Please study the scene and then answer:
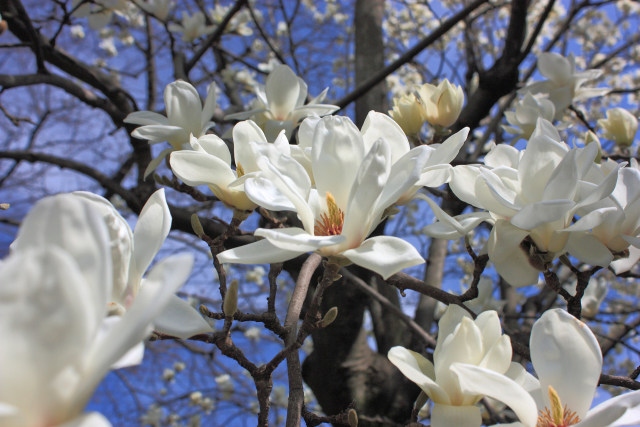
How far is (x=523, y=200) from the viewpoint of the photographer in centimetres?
72

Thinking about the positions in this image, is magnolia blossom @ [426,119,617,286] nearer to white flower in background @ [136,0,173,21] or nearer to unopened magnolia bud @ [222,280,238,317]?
unopened magnolia bud @ [222,280,238,317]

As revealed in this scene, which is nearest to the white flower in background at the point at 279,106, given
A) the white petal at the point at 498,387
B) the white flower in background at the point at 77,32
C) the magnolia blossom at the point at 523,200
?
the magnolia blossom at the point at 523,200

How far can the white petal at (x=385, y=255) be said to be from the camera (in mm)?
481

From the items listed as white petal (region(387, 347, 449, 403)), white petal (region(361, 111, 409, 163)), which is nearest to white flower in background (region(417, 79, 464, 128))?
white petal (region(361, 111, 409, 163))

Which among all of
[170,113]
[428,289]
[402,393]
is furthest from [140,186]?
[428,289]

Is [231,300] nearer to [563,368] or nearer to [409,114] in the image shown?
[563,368]

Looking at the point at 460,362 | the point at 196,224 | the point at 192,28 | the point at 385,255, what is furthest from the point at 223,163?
the point at 192,28

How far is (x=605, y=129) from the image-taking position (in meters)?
1.57

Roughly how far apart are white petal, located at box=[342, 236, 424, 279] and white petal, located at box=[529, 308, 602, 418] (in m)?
0.21

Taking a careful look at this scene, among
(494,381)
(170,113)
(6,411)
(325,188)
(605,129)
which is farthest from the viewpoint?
(605,129)

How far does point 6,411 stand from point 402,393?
1.93 metres

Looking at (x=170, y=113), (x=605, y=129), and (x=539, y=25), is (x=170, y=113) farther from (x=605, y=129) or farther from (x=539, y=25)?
(x=539, y=25)

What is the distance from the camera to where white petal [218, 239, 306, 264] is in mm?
529

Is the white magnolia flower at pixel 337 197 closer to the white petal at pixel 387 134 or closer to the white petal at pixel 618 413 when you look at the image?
the white petal at pixel 387 134
